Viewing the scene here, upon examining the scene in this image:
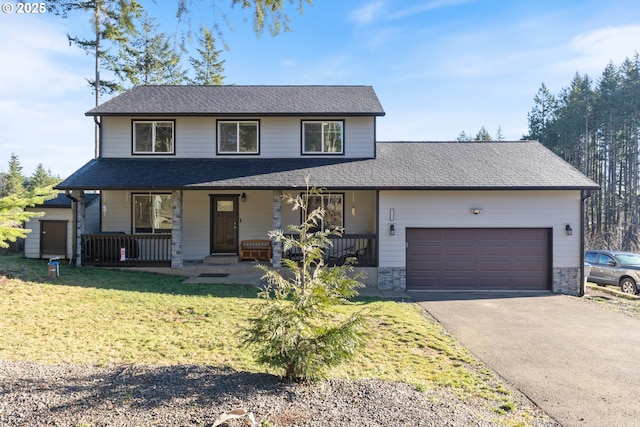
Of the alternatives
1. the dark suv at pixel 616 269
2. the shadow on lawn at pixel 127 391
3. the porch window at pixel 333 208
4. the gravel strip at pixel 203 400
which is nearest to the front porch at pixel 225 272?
the porch window at pixel 333 208

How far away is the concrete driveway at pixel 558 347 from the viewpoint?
423cm

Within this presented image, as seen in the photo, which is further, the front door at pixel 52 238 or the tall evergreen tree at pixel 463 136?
the tall evergreen tree at pixel 463 136

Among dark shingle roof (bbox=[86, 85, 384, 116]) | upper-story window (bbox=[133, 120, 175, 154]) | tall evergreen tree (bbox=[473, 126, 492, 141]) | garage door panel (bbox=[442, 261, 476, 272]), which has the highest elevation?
tall evergreen tree (bbox=[473, 126, 492, 141])

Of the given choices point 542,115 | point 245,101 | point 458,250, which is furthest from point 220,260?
point 542,115

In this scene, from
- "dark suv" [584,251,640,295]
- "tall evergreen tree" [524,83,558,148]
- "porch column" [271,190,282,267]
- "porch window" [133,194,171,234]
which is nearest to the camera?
"porch column" [271,190,282,267]

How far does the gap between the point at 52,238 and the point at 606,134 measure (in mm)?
41057

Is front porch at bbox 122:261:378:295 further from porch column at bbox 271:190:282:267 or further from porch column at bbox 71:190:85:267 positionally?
porch column at bbox 71:190:85:267

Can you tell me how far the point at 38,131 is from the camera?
1599cm

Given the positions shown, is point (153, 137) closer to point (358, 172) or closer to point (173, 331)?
point (358, 172)

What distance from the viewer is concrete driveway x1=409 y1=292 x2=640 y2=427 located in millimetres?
4227

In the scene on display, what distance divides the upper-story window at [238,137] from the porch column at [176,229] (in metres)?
2.57

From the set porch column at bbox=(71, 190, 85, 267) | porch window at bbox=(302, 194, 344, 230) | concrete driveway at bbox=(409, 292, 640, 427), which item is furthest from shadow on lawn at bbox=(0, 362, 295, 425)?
porch window at bbox=(302, 194, 344, 230)

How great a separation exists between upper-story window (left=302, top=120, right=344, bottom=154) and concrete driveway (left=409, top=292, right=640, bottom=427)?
5975mm

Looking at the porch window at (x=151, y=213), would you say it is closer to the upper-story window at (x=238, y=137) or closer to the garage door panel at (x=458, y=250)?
the upper-story window at (x=238, y=137)
